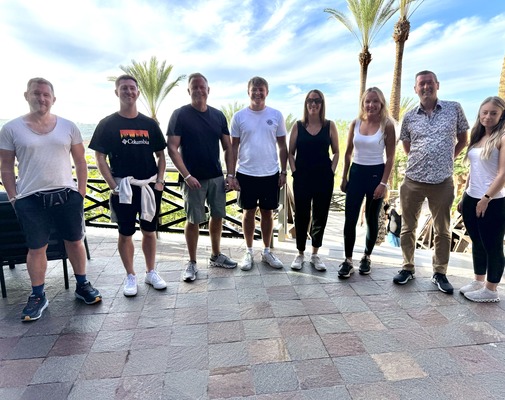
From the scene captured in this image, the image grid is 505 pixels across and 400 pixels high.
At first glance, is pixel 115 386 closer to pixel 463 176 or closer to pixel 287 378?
pixel 287 378

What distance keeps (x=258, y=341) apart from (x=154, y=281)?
124 cm

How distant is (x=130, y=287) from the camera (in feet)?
9.15

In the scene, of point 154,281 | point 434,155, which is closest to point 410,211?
point 434,155

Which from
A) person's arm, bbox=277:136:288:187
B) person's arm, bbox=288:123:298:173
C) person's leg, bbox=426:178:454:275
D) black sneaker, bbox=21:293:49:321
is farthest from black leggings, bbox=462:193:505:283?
black sneaker, bbox=21:293:49:321

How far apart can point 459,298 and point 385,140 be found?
1466mm

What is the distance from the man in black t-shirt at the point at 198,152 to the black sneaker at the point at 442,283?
2041mm

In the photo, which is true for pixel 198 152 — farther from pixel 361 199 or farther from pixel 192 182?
pixel 361 199

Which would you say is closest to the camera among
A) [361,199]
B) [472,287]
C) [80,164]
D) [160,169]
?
[80,164]

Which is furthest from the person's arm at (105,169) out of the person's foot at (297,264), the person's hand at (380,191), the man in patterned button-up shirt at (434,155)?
Result: the man in patterned button-up shirt at (434,155)

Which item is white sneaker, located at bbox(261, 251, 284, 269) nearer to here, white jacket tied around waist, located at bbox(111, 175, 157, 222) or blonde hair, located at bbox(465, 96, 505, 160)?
white jacket tied around waist, located at bbox(111, 175, 157, 222)

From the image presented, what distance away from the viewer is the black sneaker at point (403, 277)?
2910mm

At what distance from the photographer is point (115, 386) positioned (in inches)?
68.9

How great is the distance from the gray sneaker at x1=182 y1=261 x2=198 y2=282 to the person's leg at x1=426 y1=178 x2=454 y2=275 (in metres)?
2.23

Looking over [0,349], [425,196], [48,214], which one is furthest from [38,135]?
[425,196]
